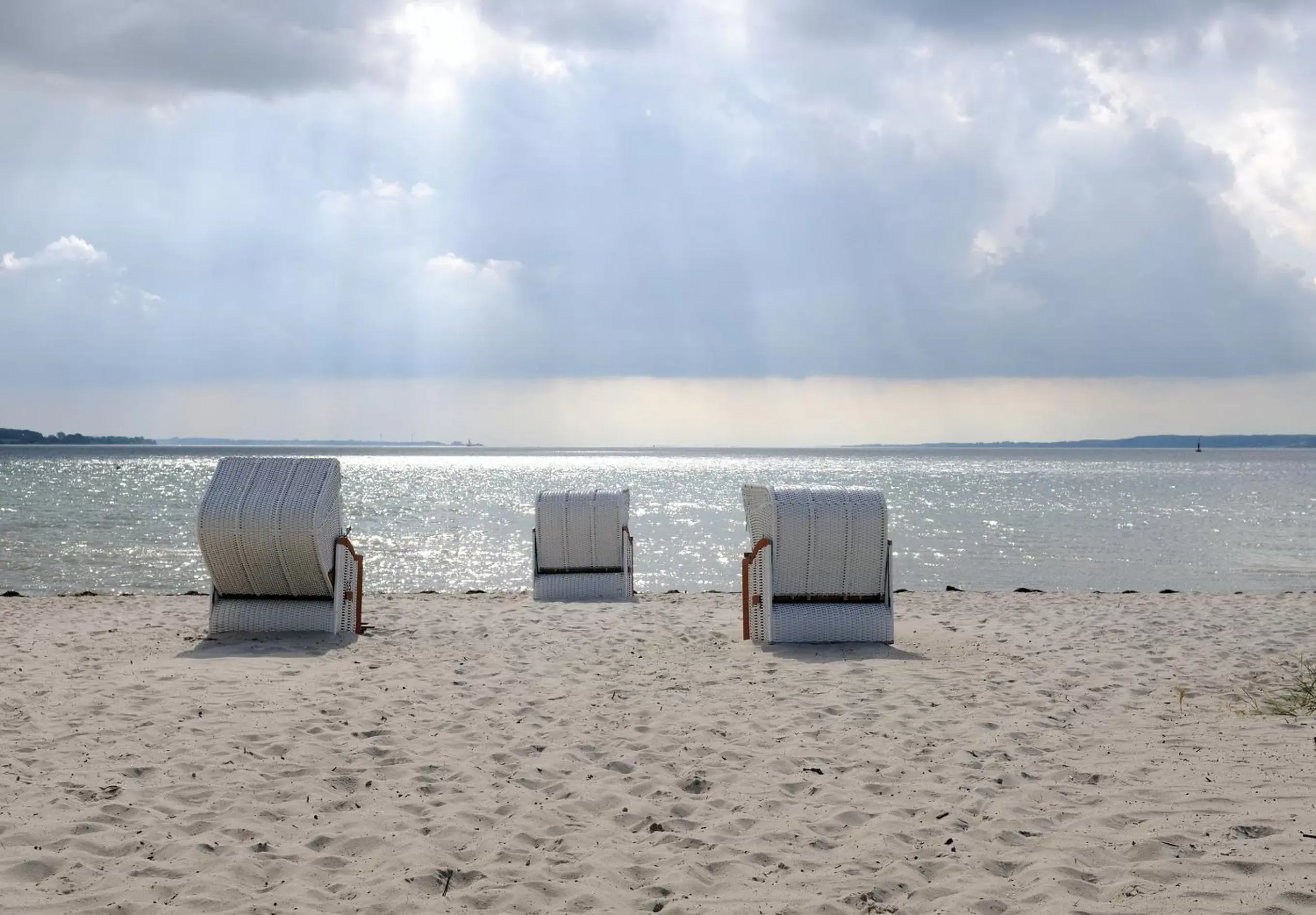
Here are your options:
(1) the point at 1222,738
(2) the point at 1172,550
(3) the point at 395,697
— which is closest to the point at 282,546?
(3) the point at 395,697

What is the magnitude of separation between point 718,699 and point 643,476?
95889mm

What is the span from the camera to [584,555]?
13797 mm

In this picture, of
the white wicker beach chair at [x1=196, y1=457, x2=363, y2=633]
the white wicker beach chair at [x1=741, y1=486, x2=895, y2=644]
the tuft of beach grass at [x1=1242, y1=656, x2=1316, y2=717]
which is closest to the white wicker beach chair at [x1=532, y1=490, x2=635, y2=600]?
the white wicker beach chair at [x1=196, y1=457, x2=363, y2=633]

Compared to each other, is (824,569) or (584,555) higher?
(824,569)

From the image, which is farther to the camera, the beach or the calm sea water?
the calm sea water

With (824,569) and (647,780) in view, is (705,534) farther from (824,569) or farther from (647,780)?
(647,780)

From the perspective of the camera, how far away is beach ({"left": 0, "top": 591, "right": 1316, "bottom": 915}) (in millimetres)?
4180

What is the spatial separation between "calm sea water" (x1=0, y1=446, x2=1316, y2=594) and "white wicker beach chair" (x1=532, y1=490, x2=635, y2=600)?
7.94 m

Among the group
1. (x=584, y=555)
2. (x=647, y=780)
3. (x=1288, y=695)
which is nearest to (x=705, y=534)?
(x=584, y=555)

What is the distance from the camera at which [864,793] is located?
5.30 metres

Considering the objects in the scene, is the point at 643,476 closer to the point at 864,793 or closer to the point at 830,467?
the point at 830,467

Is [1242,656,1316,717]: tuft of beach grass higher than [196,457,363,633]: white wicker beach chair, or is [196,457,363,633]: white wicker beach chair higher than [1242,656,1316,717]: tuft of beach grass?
[196,457,363,633]: white wicker beach chair

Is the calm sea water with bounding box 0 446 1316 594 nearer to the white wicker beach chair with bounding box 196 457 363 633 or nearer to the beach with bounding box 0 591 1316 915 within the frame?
the white wicker beach chair with bounding box 196 457 363 633

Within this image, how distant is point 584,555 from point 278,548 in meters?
4.72
